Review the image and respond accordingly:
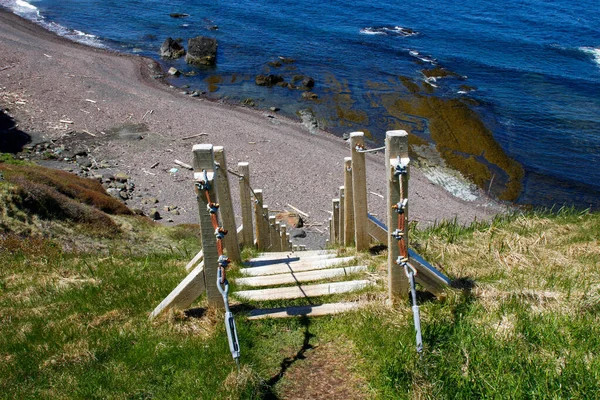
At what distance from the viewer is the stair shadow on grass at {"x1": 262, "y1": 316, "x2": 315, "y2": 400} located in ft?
15.8

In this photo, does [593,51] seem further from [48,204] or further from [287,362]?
[287,362]

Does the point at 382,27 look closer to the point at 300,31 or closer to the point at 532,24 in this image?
the point at 300,31

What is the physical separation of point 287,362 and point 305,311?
0.83m

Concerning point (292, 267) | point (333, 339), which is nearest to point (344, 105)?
point (292, 267)

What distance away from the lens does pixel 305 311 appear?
599 centimetres

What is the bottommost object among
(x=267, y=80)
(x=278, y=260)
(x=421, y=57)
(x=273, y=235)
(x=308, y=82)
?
(x=273, y=235)

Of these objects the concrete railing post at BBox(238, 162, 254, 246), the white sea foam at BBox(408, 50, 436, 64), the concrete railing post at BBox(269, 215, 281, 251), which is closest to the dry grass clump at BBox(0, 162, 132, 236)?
the concrete railing post at BBox(269, 215, 281, 251)

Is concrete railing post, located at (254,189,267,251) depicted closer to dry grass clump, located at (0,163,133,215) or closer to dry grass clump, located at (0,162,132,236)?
dry grass clump, located at (0,162,132,236)

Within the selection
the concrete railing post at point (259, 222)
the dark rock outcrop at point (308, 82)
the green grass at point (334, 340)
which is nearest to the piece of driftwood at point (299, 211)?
the concrete railing post at point (259, 222)

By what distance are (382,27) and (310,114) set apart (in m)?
19.3

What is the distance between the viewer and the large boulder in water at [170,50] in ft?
125

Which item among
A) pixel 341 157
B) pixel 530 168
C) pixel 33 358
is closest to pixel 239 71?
pixel 341 157

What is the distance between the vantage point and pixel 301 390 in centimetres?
486

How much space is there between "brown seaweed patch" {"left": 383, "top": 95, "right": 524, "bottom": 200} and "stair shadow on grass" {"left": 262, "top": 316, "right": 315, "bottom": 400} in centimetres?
1909
